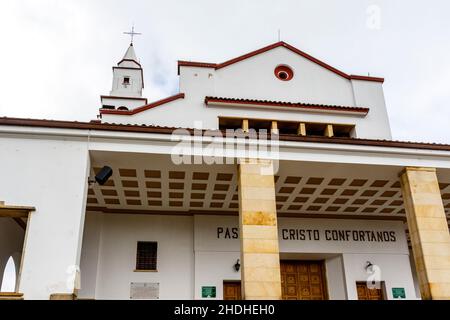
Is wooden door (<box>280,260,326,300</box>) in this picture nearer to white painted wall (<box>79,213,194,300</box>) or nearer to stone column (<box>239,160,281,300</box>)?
white painted wall (<box>79,213,194,300</box>)

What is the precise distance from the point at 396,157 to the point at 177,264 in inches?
299

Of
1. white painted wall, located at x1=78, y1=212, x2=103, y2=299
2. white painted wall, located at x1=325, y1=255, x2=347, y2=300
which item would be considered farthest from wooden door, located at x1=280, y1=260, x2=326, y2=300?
white painted wall, located at x1=78, y1=212, x2=103, y2=299

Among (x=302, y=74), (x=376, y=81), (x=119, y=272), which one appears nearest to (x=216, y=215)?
(x=119, y=272)

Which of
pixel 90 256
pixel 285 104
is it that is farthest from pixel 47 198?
pixel 285 104

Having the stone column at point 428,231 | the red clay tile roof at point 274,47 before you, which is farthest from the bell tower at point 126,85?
the stone column at point 428,231

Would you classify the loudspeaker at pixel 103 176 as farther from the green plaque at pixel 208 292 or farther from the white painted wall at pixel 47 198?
the green plaque at pixel 208 292

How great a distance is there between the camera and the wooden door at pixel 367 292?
47.7ft

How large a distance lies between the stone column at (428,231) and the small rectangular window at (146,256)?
796 centimetres

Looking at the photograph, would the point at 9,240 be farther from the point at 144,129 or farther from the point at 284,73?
the point at 284,73

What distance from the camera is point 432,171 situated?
10.8 m

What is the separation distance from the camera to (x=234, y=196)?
1308 centimetres
